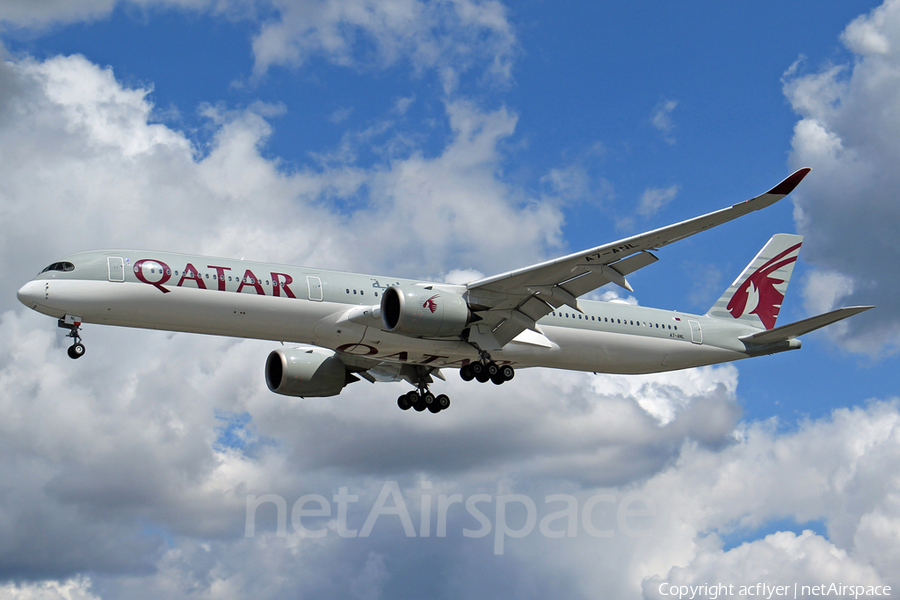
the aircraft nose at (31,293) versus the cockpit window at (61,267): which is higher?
the cockpit window at (61,267)

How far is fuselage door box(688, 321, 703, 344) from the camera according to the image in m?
38.9

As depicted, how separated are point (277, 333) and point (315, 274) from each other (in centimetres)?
248

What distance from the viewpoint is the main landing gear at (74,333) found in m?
29.3

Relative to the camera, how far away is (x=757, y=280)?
4378cm

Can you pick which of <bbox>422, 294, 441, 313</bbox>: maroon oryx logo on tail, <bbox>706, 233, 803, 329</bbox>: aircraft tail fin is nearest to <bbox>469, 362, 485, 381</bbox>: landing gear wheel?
<bbox>422, 294, 441, 313</bbox>: maroon oryx logo on tail

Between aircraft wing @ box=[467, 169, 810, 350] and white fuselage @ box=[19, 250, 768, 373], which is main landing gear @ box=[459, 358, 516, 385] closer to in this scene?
white fuselage @ box=[19, 250, 768, 373]

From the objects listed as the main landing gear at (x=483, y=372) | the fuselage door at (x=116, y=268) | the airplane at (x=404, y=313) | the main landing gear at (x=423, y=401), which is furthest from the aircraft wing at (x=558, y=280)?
the fuselage door at (x=116, y=268)

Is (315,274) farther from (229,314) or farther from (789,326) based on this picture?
(789,326)

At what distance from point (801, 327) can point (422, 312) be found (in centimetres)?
1558

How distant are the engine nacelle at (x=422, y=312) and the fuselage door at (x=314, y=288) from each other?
224 centimetres

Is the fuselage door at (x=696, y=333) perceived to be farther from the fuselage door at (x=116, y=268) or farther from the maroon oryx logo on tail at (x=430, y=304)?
the fuselage door at (x=116, y=268)

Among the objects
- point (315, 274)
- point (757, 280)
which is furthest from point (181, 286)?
point (757, 280)

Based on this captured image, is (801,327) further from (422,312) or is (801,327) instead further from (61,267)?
(61,267)

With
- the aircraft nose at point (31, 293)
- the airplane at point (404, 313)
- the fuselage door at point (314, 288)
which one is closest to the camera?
the aircraft nose at point (31, 293)
